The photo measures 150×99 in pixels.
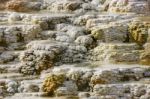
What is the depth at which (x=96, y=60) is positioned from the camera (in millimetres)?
14953

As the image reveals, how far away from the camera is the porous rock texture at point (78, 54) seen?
42.4 ft

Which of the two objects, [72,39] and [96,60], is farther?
[72,39]

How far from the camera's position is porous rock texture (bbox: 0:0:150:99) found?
12.9 metres

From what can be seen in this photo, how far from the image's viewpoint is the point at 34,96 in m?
12.7

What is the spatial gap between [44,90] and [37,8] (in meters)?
8.32

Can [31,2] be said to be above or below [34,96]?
above

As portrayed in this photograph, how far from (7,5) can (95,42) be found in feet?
20.1

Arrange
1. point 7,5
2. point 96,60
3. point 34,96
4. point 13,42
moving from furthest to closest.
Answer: point 7,5, point 13,42, point 96,60, point 34,96

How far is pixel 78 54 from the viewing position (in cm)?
1509

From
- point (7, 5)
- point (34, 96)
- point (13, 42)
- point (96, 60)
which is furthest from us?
point (7, 5)

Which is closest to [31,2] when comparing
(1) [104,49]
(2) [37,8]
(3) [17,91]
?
(2) [37,8]

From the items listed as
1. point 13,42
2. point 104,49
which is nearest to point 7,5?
point 13,42

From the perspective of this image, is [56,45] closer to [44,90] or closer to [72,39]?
[72,39]

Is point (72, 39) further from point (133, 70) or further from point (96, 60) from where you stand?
point (133, 70)
